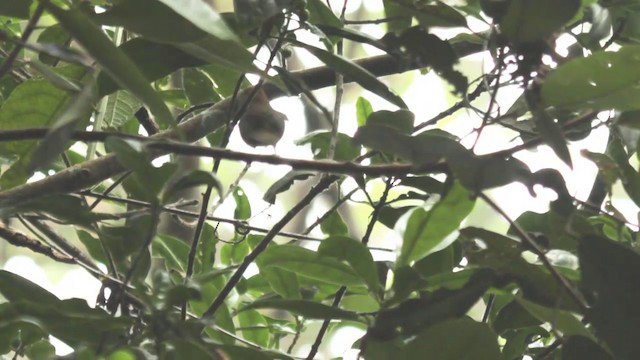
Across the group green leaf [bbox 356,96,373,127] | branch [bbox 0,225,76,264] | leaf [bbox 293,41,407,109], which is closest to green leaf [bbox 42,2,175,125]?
leaf [bbox 293,41,407,109]

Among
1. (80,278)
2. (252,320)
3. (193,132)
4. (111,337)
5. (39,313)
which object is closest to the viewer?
(39,313)

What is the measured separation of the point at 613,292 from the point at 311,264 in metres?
0.22

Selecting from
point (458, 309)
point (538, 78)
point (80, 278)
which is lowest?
point (458, 309)

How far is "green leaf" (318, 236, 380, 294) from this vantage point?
1.73 feet

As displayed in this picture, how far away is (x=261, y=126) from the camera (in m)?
0.55

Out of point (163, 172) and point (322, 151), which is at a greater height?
point (322, 151)

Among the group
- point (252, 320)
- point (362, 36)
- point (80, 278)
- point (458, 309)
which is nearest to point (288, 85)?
point (362, 36)

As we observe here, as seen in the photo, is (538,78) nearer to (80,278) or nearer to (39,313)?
(39,313)

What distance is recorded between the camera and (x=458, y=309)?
457mm

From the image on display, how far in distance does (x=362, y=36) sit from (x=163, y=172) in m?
0.16

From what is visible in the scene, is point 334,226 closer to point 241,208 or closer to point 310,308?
point 241,208

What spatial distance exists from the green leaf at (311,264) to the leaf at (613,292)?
17 cm

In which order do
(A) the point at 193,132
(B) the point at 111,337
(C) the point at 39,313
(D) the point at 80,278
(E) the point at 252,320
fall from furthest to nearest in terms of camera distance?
(D) the point at 80,278, (E) the point at 252,320, (A) the point at 193,132, (B) the point at 111,337, (C) the point at 39,313

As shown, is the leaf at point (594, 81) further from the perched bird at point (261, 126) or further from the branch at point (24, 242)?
the branch at point (24, 242)
